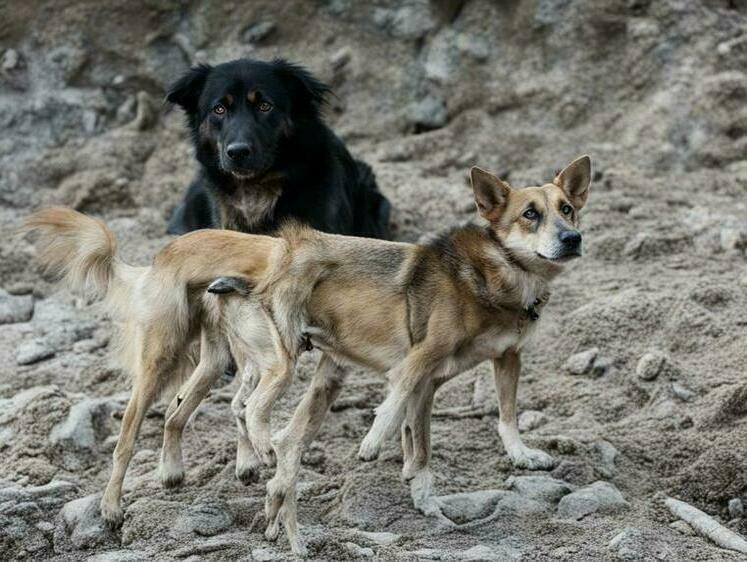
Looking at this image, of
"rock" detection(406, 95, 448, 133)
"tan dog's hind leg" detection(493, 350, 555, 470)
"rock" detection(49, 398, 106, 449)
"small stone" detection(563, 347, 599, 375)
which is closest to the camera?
"tan dog's hind leg" detection(493, 350, 555, 470)

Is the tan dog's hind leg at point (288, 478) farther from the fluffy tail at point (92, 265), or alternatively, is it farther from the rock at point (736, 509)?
the rock at point (736, 509)

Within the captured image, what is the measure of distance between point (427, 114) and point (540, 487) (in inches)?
207

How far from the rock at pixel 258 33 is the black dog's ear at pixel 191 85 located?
9.48 ft

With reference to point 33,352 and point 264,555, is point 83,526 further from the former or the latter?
point 33,352

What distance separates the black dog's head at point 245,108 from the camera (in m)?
7.76

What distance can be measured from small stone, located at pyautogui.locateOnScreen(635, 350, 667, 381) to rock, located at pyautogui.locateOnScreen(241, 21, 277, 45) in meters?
5.35

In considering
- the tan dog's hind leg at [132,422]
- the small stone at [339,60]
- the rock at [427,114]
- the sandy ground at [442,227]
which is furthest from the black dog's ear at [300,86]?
the tan dog's hind leg at [132,422]

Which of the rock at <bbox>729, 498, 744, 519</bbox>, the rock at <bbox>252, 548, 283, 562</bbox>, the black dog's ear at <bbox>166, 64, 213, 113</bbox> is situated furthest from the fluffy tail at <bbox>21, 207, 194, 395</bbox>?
the rock at <bbox>729, 498, 744, 519</bbox>

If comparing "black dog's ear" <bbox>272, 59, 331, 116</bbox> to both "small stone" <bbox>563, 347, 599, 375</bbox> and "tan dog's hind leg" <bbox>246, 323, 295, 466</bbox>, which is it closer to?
"small stone" <bbox>563, 347, 599, 375</bbox>

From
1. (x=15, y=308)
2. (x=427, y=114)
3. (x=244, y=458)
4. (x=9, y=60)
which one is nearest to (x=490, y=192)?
(x=244, y=458)

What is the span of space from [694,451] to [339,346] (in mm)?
1991

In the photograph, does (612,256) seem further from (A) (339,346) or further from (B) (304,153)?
(A) (339,346)

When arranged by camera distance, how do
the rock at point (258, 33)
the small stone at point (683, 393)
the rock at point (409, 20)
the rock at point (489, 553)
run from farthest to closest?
the rock at point (258, 33), the rock at point (409, 20), the small stone at point (683, 393), the rock at point (489, 553)

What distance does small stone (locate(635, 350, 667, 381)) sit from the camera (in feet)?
23.2
